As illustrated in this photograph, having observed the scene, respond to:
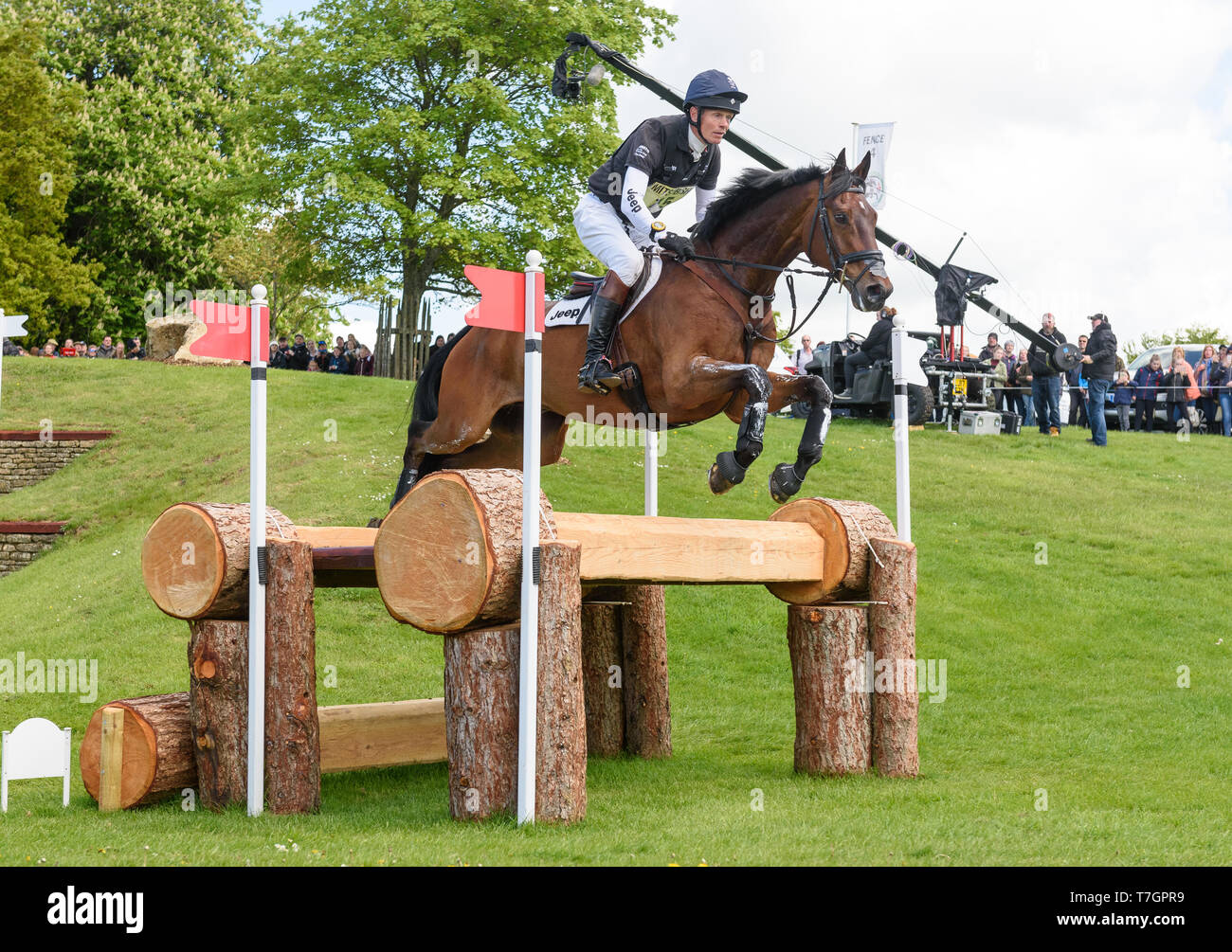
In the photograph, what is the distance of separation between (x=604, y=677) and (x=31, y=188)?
90.4 ft

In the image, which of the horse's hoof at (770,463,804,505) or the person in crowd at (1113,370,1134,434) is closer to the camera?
the horse's hoof at (770,463,804,505)

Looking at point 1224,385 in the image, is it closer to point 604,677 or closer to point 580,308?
point 604,677

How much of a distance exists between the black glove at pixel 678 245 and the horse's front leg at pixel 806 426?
0.80m

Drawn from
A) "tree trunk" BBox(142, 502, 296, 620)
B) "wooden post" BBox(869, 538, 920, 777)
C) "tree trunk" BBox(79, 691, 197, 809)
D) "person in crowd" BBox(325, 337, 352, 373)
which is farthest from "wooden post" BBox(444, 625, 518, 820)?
"person in crowd" BBox(325, 337, 352, 373)

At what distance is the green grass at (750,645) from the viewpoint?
214 inches

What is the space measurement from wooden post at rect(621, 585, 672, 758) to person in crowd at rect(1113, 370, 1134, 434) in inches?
753

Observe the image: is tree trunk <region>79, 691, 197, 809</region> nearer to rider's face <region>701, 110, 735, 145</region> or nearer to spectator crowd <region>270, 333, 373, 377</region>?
rider's face <region>701, 110, 735, 145</region>

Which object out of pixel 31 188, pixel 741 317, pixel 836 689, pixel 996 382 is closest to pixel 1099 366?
pixel 996 382

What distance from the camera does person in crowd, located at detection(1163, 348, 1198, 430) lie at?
24141mm

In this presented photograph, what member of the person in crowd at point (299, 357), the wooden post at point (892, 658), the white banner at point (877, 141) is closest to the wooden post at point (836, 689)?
the wooden post at point (892, 658)

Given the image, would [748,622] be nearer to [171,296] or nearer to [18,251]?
[18,251]

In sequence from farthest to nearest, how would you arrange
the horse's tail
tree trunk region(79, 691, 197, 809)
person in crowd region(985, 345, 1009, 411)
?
person in crowd region(985, 345, 1009, 411) → the horse's tail → tree trunk region(79, 691, 197, 809)

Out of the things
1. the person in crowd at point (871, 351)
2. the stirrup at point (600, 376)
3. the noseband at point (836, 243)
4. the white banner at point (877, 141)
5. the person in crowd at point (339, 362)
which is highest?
the white banner at point (877, 141)

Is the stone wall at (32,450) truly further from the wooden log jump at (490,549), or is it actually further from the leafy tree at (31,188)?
the wooden log jump at (490,549)
